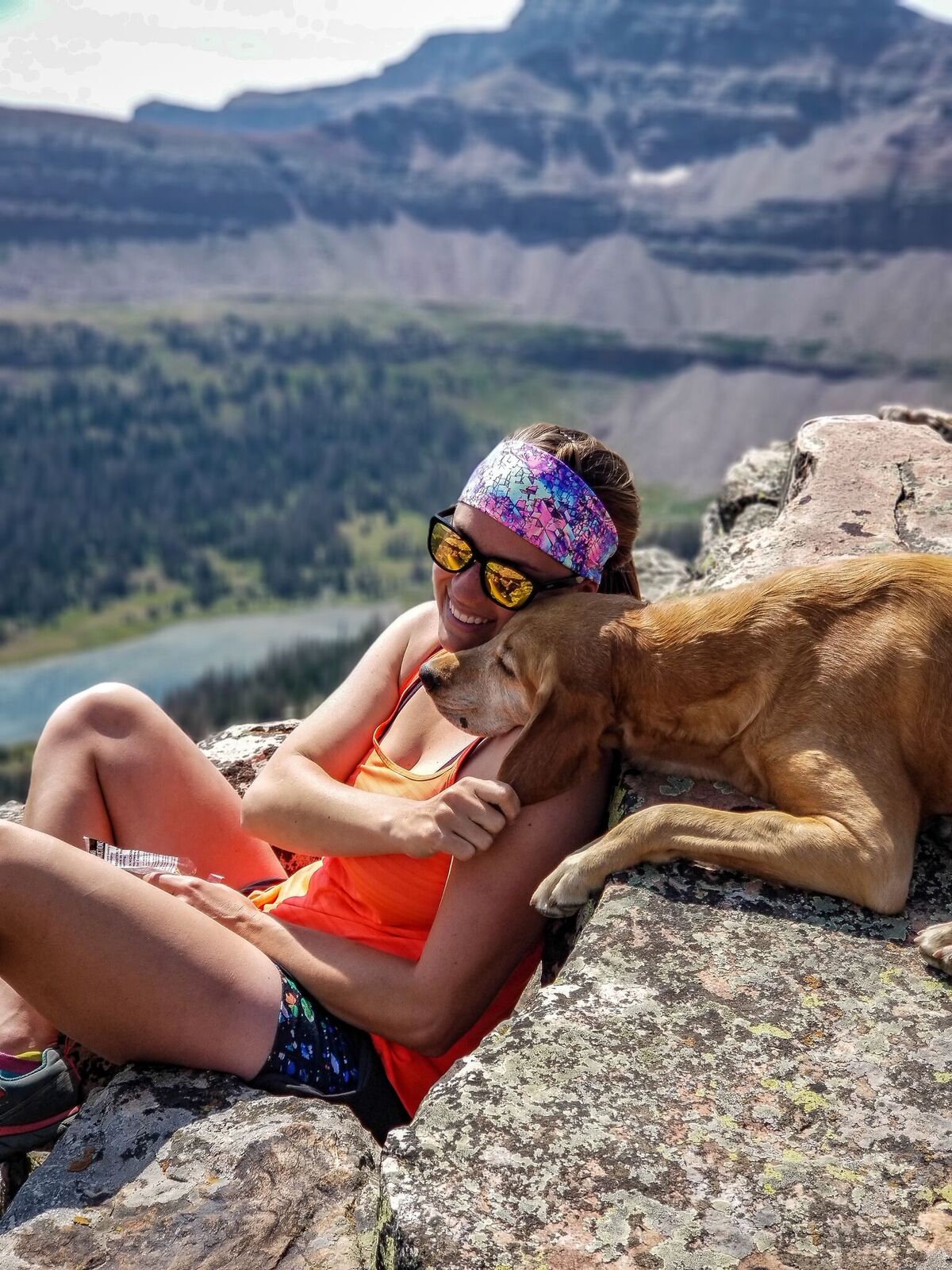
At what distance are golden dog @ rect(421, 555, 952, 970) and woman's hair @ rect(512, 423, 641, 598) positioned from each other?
1.37ft

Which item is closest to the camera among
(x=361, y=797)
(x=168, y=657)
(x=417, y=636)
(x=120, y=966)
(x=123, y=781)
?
(x=120, y=966)

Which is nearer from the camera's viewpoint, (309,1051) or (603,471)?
(309,1051)

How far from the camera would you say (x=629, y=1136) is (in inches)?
149

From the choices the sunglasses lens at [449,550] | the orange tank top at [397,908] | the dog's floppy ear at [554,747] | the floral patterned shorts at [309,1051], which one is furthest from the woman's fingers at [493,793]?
the sunglasses lens at [449,550]

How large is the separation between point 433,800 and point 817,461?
463 centimetres

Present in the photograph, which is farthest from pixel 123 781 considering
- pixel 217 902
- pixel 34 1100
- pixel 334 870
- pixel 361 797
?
pixel 34 1100

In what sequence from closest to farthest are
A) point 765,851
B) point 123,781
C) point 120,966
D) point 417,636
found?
point 120,966, point 765,851, point 123,781, point 417,636

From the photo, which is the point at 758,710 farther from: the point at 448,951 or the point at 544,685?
the point at 448,951

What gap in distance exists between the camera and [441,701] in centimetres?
567

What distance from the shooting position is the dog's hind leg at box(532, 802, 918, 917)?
4.80 meters

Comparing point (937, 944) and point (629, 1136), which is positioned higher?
point (937, 944)

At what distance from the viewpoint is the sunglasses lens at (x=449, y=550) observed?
5.77 meters

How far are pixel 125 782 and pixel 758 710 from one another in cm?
298

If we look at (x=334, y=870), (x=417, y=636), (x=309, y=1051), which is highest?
(x=417, y=636)
